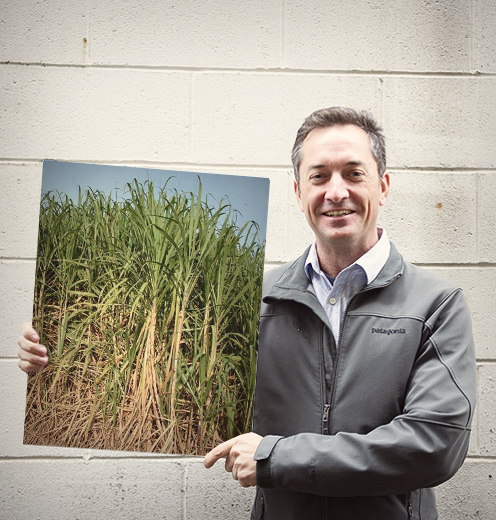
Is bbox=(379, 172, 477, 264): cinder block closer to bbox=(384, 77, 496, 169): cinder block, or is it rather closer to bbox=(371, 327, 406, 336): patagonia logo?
bbox=(384, 77, 496, 169): cinder block

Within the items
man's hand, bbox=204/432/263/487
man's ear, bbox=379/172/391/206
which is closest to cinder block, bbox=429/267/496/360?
man's ear, bbox=379/172/391/206

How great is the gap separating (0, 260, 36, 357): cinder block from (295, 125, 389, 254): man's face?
101 cm

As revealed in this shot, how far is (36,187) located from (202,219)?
800 millimetres

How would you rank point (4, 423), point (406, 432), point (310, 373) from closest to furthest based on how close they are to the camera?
1. point (406, 432)
2. point (310, 373)
3. point (4, 423)

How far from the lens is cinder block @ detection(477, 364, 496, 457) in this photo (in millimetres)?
1773

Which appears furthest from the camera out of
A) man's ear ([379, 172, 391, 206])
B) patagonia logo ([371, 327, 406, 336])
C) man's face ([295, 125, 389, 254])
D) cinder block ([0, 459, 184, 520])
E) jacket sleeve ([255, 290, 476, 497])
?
cinder block ([0, 459, 184, 520])

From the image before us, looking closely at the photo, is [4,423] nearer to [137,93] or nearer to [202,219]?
[202,219]

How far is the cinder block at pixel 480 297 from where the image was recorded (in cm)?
178

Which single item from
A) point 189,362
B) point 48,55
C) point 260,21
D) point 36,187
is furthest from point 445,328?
point 48,55

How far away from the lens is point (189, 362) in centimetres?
130

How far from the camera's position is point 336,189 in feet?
4.23

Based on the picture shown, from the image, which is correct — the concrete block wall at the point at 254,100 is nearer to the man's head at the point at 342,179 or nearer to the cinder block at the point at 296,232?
the cinder block at the point at 296,232

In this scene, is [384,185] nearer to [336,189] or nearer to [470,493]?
[336,189]

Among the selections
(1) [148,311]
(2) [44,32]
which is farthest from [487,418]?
(2) [44,32]
